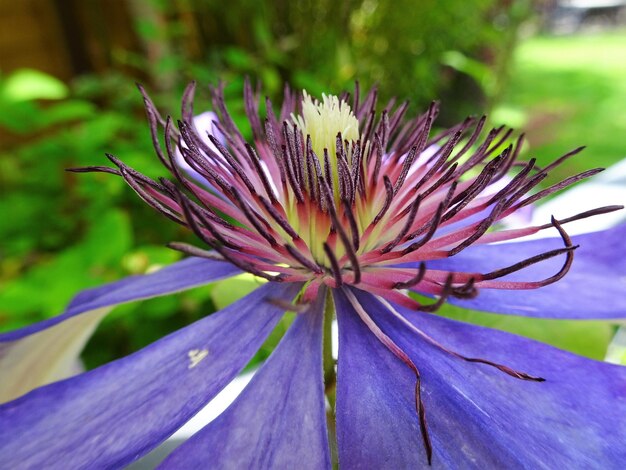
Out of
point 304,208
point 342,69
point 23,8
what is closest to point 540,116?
point 342,69

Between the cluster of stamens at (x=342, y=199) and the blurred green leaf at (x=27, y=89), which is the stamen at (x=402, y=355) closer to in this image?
the cluster of stamens at (x=342, y=199)

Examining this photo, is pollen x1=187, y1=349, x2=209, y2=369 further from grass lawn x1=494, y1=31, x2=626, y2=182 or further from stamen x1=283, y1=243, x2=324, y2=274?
grass lawn x1=494, y1=31, x2=626, y2=182

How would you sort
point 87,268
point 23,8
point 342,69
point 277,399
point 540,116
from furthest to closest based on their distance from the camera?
point 540,116
point 23,8
point 342,69
point 87,268
point 277,399

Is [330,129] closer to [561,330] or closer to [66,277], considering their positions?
[561,330]

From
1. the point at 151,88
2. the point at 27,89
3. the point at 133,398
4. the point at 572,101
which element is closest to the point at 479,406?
the point at 133,398

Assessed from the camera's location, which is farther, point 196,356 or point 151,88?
point 151,88

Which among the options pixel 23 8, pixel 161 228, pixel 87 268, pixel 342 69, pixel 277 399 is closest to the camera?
pixel 277 399

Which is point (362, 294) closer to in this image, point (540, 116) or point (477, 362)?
point (477, 362)
